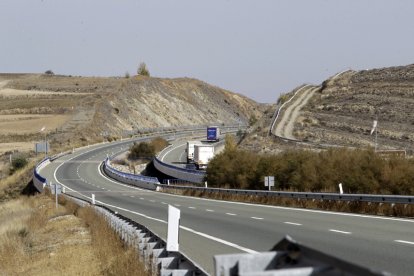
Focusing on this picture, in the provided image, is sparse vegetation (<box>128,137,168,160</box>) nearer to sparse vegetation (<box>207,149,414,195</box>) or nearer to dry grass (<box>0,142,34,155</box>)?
dry grass (<box>0,142,34,155</box>)

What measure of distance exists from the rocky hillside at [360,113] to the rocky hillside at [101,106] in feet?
152

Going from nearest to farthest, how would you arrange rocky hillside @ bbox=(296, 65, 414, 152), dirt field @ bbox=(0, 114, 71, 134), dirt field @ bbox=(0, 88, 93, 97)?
rocky hillside @ bbox=(296, 65, 414, 152), dirt field @ bbox=(0, 114, 71, 134), dirt field @ bbox=(0, 88, 93, 97)

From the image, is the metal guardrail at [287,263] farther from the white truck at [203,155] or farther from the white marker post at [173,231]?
the white truck at [203,155]

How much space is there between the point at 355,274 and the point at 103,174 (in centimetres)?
7763

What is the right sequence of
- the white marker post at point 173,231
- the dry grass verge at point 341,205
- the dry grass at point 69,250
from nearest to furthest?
the white marker post at point 173,231
the dry grass at point 69,250
the dry grass verge at point 341,205

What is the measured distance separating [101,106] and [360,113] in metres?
67.2

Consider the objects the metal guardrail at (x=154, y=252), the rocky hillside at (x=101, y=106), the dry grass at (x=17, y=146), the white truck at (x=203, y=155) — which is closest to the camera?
the metal guardrail at (x=154, y=252)

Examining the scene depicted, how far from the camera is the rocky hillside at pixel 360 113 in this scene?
63812 mm

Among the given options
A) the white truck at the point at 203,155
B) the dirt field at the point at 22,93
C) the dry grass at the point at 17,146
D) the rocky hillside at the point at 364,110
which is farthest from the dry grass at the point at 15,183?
the dirt field at the point at 22,93

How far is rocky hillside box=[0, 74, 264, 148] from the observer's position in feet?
387

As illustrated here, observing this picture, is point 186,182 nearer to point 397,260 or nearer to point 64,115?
point 397,260

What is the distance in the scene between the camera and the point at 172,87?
169 metres

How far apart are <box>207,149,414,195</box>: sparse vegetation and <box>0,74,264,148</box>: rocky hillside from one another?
6558 centimetres

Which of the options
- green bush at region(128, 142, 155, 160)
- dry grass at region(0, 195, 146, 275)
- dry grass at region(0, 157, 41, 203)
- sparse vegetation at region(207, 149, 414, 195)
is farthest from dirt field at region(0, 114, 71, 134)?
dry grass at region(0, 195, 146, 275)
